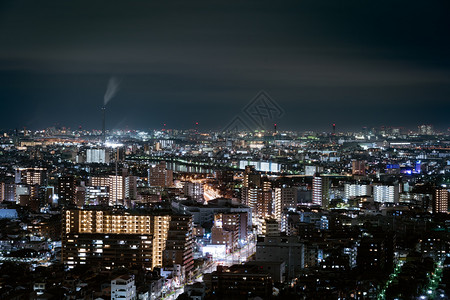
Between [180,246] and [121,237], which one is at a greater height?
[121,237]

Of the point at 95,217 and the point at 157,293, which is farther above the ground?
the point at 95,217

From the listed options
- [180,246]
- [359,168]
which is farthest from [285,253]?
[359,168]

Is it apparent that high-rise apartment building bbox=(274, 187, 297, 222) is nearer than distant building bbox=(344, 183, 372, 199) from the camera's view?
Yes

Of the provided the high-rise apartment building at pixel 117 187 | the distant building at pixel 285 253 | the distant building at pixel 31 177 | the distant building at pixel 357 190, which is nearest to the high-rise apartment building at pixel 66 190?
the high-rise apartment building at pixel 117 187

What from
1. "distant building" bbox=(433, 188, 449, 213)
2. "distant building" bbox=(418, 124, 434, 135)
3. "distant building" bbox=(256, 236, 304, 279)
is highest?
"distant building" bbox=(418, 124, 434, 135)

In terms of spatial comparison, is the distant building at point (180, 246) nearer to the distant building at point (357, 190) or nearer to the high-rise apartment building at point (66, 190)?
the high-rise apartment building at point (66, 190)

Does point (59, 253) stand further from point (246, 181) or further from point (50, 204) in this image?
point (246, 181)

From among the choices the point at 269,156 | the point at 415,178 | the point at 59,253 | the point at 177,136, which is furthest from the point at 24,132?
the point at 59,253

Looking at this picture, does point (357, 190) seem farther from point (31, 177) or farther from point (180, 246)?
point (180, 246)

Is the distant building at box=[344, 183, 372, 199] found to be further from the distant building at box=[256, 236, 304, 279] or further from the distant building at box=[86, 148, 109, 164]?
the distant building at box=[86, 148, 109, 164]

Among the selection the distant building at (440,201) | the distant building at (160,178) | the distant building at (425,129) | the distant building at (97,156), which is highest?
the distant building at (425,129)

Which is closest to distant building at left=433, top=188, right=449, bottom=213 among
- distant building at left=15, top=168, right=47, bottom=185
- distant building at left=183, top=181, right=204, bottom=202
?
distant building at left=183, top=181, right=204, bottom=202
